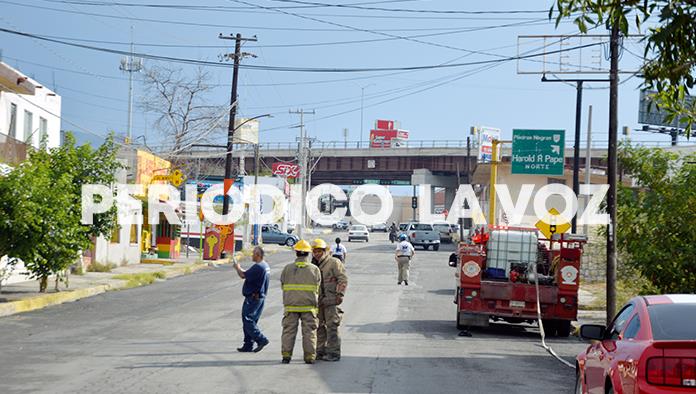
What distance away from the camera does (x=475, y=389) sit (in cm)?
1159

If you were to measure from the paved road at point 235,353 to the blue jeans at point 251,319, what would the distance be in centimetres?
35

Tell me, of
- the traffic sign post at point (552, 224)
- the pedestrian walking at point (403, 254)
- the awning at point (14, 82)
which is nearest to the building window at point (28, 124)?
the awning at point (14, 82)

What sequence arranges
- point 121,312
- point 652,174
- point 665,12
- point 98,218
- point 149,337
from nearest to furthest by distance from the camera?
point 665,12 → point 149,337 → point 652,174 → point 121,312 → point 98,218

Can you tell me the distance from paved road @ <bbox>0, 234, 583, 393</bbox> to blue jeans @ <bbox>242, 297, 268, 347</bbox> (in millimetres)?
352

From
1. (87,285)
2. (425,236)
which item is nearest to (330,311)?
(87,285)

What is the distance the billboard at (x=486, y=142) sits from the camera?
7092 cm

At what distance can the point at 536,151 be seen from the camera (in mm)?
44406

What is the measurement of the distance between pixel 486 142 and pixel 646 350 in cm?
7813

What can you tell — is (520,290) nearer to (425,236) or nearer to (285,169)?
(425,236)

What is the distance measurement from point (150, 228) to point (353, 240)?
117 feet

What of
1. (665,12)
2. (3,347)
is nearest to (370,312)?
(3,347)

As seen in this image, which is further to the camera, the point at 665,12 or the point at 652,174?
the point at 652,174

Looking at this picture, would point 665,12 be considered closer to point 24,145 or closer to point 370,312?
point 370,312

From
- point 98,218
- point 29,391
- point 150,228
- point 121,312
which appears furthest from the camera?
point 150,228
